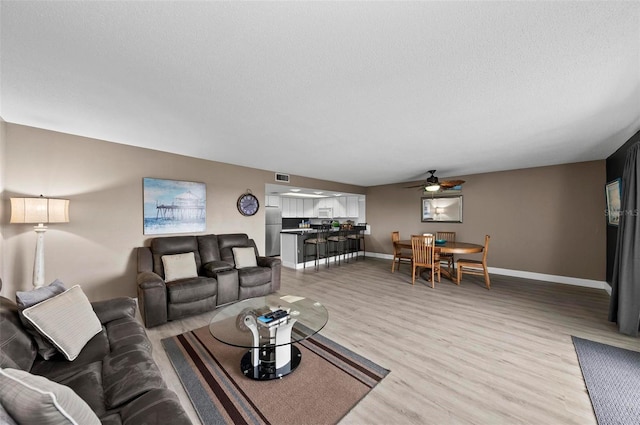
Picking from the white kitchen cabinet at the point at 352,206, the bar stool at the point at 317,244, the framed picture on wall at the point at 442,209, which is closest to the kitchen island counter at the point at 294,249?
the bar stool at the point at 317,244

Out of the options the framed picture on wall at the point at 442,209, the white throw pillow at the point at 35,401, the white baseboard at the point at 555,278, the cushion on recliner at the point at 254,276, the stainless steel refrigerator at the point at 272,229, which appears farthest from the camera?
the stainless steel refrigerator at the point at 272,229

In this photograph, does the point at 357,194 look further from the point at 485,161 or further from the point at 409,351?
the point at 409,351

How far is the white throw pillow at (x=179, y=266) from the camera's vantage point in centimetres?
322

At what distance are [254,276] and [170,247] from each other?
1310 mm

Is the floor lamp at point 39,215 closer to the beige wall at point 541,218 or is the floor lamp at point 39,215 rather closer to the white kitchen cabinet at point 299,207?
the white kitchen cabinet at point 299,207

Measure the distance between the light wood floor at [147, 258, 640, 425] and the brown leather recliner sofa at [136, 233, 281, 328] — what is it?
0.68 ft

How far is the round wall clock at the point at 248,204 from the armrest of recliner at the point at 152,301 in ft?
6.80

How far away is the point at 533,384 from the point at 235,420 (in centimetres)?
227

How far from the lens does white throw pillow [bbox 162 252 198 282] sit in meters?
3.22

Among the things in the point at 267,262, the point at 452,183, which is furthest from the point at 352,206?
the point at 267,262

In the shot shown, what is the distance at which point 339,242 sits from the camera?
23.0 ft

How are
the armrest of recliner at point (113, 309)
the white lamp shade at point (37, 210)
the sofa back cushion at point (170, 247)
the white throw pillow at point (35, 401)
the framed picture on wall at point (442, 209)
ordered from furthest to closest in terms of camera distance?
the framed picture on wall at point (442, 209) < the sofa back cushion at point (170, 247) < the white lamp shade at point (37, 210) < the armrest of recliner at point (113, 309) < the white throw pillow at point (35, 401)

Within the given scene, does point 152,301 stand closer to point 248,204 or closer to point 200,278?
point 200,278

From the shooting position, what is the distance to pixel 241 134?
290cm
